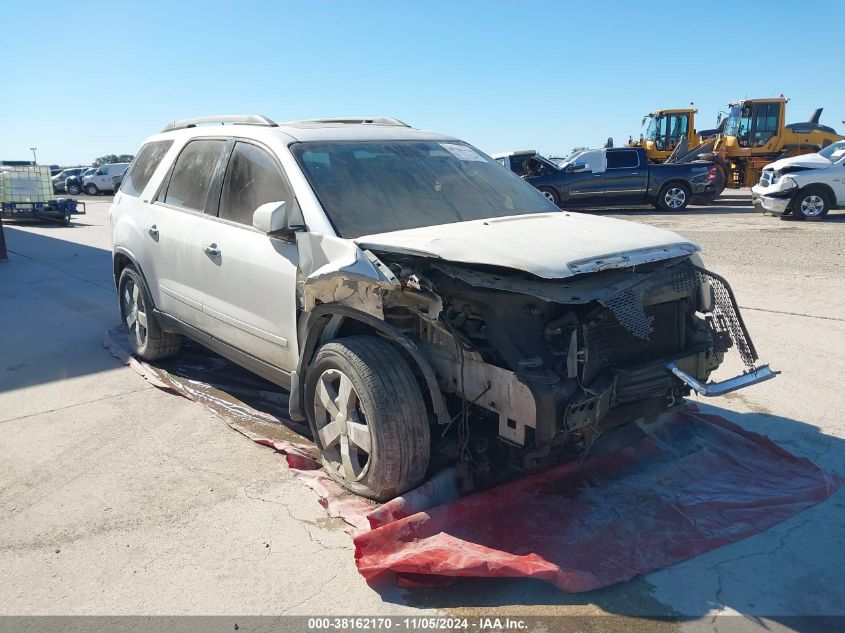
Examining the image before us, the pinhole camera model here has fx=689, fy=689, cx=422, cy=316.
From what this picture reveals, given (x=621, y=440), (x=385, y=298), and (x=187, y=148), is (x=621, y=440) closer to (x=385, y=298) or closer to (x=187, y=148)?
(x=385, y=298)

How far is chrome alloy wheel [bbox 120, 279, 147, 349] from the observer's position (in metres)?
5.79

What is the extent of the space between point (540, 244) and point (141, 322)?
392cm

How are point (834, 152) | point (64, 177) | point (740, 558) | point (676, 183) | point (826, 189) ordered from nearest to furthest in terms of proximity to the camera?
point (740, 558) < point (826, 189) < point (834, 152) < point (676, 183) < point (64, 177)

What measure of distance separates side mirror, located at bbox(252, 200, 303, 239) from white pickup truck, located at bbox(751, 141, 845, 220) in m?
15.2

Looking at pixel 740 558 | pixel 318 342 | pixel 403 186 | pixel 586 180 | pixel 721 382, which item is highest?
pixel 403 186

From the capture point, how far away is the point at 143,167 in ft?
19.0

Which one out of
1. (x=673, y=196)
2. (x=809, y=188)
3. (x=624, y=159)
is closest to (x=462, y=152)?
(x=809, y=188)

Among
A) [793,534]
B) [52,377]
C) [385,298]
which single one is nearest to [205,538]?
[385,298]

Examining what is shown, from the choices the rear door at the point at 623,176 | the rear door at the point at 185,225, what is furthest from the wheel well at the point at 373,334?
the rear door at the point at 623,176

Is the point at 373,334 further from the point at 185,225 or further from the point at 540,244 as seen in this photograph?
the point at 185,225

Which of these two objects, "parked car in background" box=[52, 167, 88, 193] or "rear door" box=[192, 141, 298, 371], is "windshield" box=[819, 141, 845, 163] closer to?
"rear door" box=[192, 141, 298, 371]

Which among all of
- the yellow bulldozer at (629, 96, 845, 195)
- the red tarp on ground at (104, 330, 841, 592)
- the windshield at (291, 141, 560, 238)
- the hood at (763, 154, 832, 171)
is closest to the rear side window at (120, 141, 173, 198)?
the windshield at (291, 141, 560, 238)

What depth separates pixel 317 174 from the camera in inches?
156

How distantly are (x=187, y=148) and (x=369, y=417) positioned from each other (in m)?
2.96
